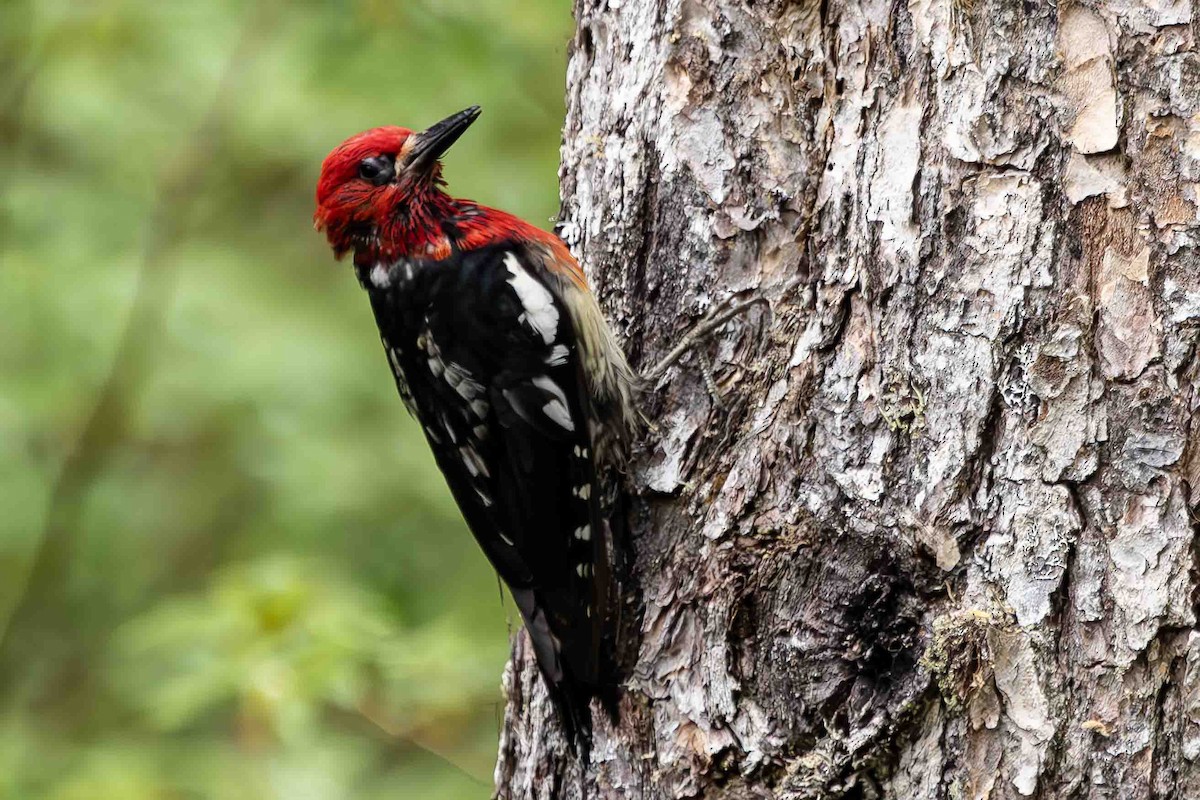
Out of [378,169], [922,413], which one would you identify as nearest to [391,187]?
[378,169]

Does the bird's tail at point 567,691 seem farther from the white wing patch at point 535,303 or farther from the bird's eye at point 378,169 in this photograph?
the bird's eye at point 378,169

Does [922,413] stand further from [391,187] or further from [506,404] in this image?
[391,187]

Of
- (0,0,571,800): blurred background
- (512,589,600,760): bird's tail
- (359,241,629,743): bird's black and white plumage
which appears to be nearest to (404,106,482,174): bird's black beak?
(359,241,629,743): bird's black and white plumage

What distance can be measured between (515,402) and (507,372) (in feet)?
0.26

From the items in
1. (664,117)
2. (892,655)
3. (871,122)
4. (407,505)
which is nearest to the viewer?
(892,655)

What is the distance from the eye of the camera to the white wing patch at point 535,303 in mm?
2705

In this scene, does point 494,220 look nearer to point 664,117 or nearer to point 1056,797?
point 664,117

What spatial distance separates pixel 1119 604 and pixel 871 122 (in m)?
0.93

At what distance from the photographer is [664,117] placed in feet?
7.84

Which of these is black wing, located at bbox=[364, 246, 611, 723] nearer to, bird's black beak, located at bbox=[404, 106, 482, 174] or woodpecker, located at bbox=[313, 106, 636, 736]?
woodpecker, located at bbox=[313, 106, 636, 736]

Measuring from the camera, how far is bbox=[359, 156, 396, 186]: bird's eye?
9.57ft

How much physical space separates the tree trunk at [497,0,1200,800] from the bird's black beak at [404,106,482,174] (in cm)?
65

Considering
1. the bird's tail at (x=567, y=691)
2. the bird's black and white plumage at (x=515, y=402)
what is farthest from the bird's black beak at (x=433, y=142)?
the bird's tail at (x=567, y=691)

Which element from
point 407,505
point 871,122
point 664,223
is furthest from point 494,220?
point 407,505
